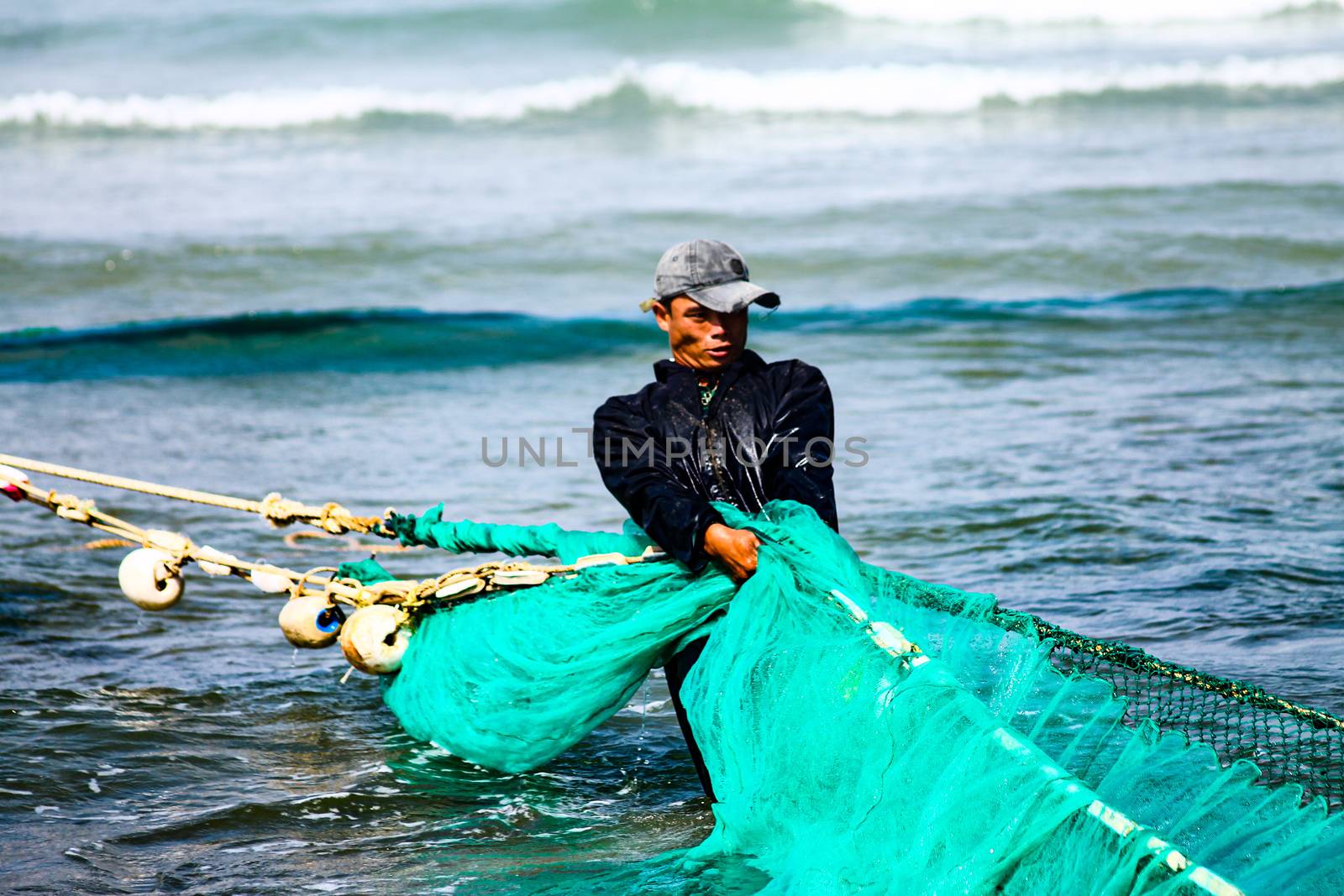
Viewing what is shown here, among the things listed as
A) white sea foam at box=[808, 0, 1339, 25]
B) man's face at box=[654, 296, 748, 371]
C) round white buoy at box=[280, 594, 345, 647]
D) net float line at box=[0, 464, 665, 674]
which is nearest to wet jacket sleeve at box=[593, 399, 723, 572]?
man's face at box=[654, 296, 748, 371]

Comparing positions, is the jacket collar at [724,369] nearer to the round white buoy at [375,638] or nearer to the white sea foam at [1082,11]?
the round white buoy at [375,638]

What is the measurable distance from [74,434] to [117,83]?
19.7 metres

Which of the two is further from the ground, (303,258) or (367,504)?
(303,258)

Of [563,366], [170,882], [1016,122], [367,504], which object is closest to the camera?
[170,882]

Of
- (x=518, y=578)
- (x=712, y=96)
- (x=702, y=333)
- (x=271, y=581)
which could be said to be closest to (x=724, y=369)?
(x=702, y=333)

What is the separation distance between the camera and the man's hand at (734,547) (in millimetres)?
3463

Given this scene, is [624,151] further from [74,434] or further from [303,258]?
[74,434]

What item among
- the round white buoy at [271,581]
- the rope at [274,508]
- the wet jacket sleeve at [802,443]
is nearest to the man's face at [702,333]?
the wet jacket sleeve at [802,443]

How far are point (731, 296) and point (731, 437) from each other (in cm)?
40

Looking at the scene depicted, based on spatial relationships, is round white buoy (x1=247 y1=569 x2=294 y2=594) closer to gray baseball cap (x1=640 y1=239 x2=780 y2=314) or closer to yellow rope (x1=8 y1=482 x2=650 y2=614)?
yellow rope (x1=8 y1=482 x2=650 y2=614)

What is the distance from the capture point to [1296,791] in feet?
9.01

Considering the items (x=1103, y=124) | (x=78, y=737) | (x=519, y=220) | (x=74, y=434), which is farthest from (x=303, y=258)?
(x=1103, y=124)

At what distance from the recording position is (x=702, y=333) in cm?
373

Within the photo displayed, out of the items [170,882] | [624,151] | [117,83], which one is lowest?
[170,882]
